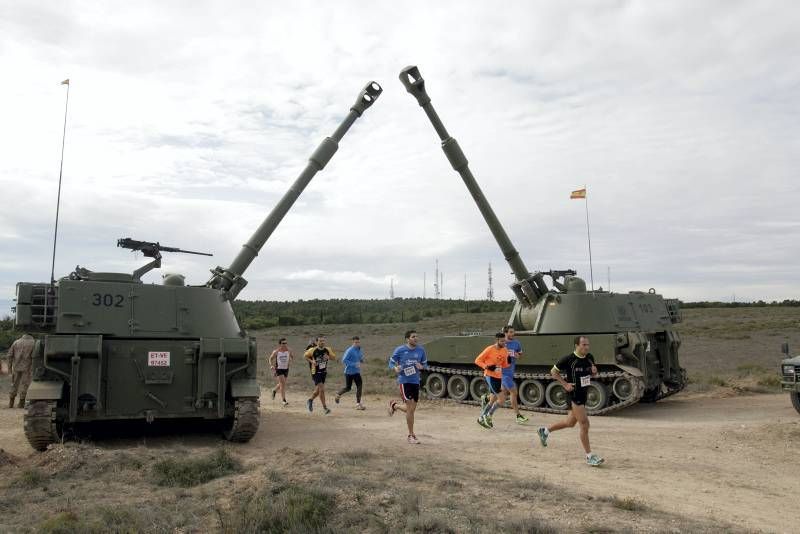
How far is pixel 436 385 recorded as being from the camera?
656 inches

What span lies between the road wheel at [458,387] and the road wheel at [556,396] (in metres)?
2.14

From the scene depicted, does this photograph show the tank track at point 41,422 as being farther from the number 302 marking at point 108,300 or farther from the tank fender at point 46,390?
the number 302 marking at point 108,300

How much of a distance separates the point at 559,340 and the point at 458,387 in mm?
2972

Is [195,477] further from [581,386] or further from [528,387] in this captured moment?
[528,387]

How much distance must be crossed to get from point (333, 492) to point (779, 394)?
1400cm

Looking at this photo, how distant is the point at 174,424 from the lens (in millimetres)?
11102

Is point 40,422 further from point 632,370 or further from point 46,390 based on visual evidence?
point 632,370

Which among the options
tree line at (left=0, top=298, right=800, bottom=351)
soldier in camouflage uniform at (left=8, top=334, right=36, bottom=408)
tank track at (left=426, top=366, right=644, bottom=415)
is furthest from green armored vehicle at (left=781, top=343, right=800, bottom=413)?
tree line at (left=0, top=298, right=800, bottom=351)

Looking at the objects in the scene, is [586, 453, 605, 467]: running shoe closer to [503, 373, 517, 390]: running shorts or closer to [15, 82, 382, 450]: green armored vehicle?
[503, 373, 517, 390]: running shorts

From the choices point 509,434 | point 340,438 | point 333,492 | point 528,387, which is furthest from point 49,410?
point 528,387

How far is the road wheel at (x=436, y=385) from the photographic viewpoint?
16.4 m

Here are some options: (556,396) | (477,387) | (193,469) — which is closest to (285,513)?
(193,469)

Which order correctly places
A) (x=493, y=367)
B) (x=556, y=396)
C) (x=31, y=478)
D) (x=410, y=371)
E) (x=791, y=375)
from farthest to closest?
(x=556, y=396) → (x=791, y=375) → (x=493, y=367) → (x=410, y=371) → (x=31, y=478)

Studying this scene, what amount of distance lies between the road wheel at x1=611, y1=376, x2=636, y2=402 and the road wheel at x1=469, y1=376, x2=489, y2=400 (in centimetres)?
295
